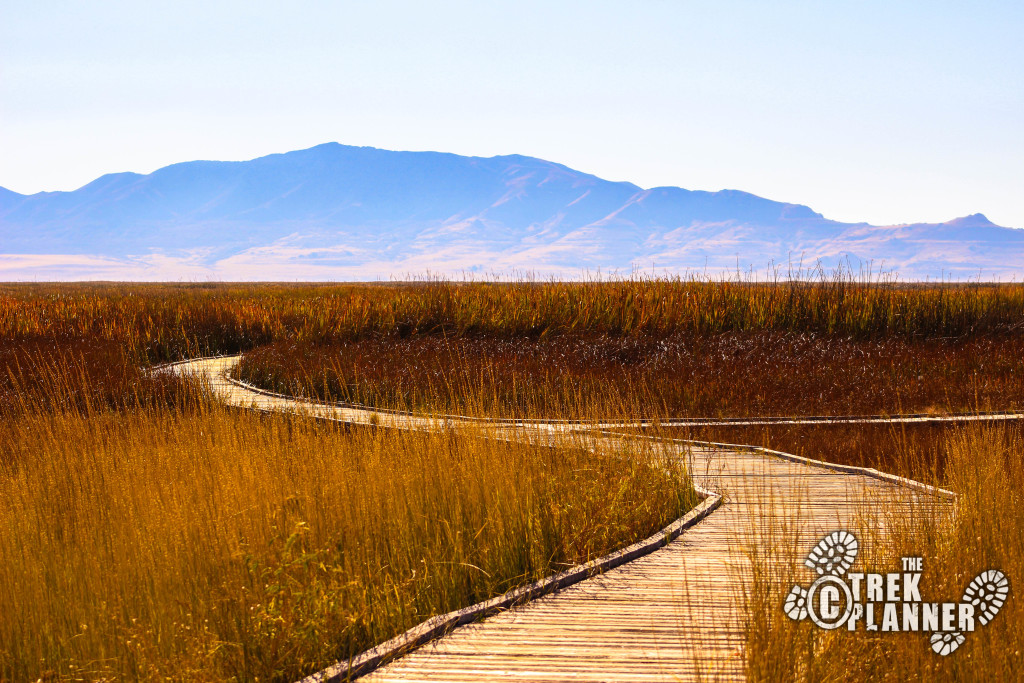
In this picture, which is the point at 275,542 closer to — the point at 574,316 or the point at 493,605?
the point at 493,605

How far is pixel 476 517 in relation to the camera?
6.84 metres

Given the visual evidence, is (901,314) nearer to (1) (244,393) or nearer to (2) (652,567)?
(1) (244,393)

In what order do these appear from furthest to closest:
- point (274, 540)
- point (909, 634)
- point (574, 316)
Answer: point (574, 316) < point (274, 540) < point (909, 634)

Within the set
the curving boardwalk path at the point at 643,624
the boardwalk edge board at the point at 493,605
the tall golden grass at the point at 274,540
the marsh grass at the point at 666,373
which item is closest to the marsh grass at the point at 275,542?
the tall golden grass at the point at 274,540

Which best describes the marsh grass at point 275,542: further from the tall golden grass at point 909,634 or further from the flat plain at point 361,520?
the tall golden grass at point 909,634

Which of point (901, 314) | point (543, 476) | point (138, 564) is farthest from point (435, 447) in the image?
point (901, 314)

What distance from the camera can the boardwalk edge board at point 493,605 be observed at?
14.6 feet

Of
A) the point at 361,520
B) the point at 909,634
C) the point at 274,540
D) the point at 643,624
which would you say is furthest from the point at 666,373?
the point at 909,634

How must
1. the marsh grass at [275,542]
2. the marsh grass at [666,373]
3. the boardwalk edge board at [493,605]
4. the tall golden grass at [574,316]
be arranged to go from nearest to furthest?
the boardwalk edge board at [493,605] → the marsh grass at [275,542] → the marsh grass at [666,373] → the tall golden grass at [574,316]

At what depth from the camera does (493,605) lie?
5230 mm

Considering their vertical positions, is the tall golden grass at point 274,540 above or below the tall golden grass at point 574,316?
below

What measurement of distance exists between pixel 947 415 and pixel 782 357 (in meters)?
5.60

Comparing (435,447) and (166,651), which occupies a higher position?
(435,447)

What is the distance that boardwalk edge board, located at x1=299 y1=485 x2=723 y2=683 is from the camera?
446cm
